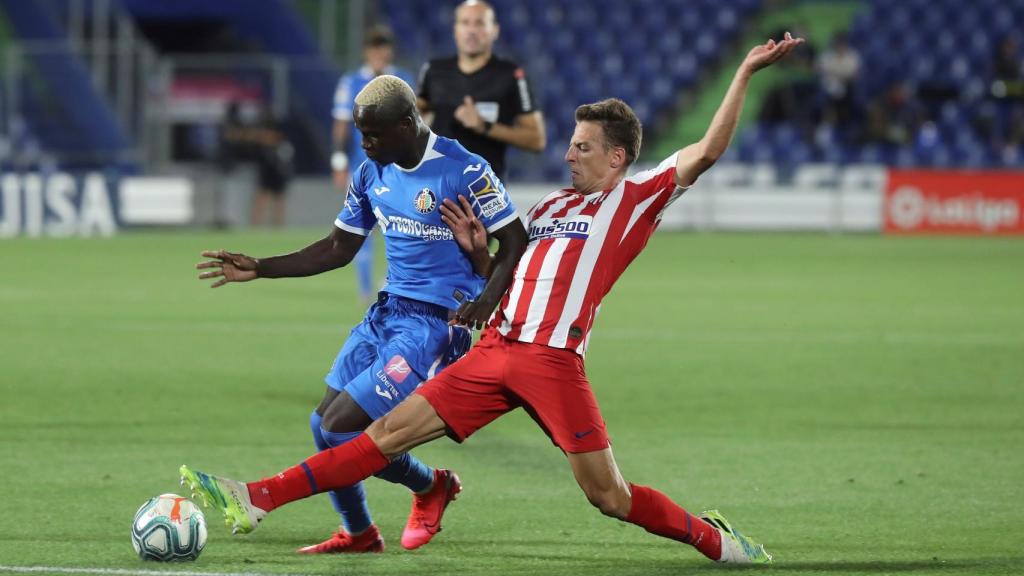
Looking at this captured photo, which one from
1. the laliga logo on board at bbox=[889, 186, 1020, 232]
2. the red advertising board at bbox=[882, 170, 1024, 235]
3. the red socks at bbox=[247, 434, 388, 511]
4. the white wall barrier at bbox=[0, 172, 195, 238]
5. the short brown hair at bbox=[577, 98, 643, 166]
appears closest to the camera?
the red socks at bbox=[247, 434, 388, 511]

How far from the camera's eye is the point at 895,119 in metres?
28.4

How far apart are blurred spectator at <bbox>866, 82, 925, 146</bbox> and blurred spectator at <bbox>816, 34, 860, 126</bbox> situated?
1.47ft

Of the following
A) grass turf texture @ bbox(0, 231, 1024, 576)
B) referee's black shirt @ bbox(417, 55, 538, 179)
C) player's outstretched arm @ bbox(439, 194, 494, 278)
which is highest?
referee's black shirt @ bbox(417, 55, 538, 179)

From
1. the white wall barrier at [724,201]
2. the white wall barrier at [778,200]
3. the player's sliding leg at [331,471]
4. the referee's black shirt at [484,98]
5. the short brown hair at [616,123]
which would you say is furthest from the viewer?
the white wall barrier at [778,200]

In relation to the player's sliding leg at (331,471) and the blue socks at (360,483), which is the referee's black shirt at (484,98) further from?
the player's sliding leg at (331,471)

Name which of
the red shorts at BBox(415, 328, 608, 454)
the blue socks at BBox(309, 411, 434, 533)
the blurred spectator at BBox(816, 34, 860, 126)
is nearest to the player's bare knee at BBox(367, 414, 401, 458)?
the red shorts at BBox(415, 328, 608, 454)

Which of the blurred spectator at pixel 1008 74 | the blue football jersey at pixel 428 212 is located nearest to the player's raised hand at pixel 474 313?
the blue football jersey at pixel 428 212

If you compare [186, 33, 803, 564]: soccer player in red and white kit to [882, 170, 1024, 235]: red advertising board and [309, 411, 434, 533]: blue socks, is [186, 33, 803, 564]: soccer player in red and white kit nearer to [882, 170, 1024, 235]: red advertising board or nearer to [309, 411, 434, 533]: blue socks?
[309, 411, 434, 533]: blue socks

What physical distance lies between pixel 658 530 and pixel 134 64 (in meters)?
23.3

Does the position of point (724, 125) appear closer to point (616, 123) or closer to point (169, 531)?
point (616, 123)

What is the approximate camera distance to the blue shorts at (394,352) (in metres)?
5.45

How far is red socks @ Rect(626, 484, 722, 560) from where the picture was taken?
17.2ft

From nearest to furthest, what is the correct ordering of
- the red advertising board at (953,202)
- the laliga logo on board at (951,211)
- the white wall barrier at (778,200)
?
1. the red advertising board at (953,202)
2. the laliga logo on board at (951,211)
3. the white wall barrier at (778,200)

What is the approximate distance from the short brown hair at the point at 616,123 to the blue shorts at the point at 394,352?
0.87 m
